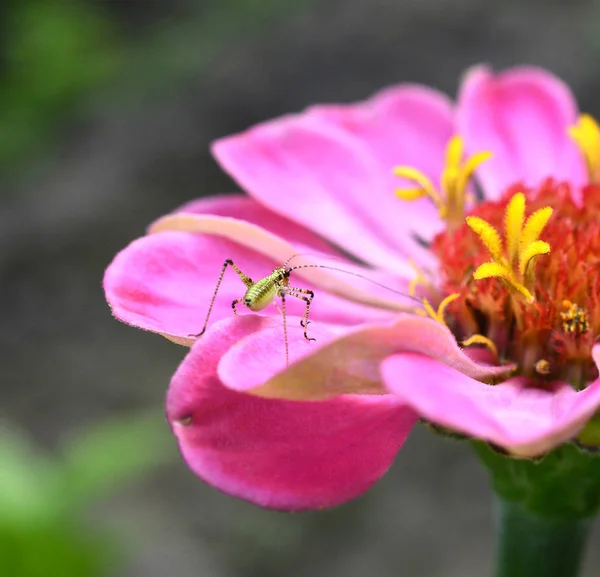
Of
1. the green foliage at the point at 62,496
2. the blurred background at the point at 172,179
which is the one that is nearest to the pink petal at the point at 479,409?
the green foliage at the point at 62,496

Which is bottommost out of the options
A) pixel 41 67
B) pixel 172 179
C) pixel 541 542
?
pixel 172 179

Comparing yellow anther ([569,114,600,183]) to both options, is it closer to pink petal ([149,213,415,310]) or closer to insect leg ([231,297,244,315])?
pink petal ([149,213,415,310])

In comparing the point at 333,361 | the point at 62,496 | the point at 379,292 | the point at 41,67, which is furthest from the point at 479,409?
the point at 41,67

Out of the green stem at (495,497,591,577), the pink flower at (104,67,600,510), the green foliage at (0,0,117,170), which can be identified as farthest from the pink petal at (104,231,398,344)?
the green foliage at (0,0,117,170)

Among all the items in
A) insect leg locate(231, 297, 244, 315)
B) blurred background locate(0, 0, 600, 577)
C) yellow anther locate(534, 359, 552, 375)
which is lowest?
blurred background locate(0, 0, 600, 577)

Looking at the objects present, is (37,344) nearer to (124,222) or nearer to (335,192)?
(124,222)

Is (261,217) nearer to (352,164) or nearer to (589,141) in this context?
(352,164)

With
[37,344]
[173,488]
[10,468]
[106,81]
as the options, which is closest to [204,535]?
[173,488]

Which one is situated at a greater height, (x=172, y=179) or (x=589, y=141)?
(x=589, y=141)
